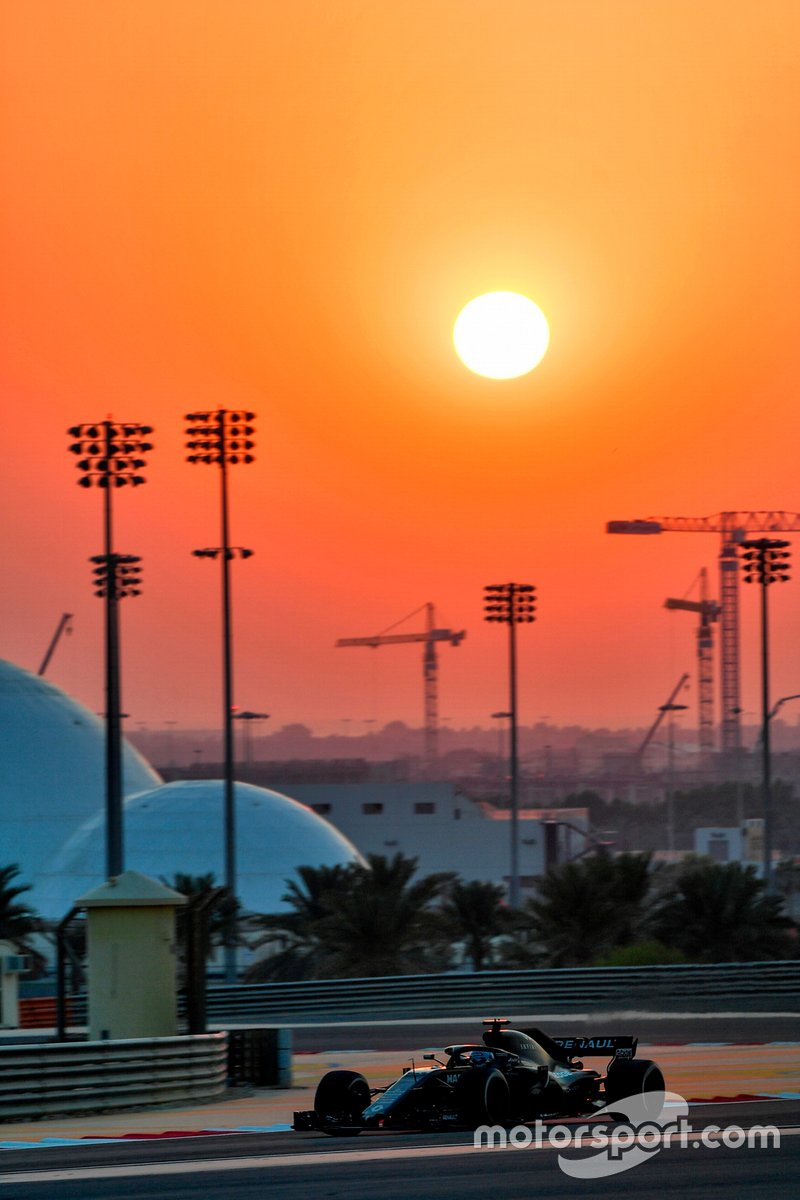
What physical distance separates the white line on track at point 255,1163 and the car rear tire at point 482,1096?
21.4 inches

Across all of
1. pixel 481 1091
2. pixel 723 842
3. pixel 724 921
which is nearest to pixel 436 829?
pixel 723 842

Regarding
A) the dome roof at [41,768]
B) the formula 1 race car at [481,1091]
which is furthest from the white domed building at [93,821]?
the formula 1 race car at [481,1091]

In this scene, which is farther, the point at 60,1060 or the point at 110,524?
the point at 110,524

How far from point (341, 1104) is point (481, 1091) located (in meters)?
1.42

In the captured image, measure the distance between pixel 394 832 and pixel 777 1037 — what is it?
105 m

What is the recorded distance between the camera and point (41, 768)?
10781cm

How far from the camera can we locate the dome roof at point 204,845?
79.6 m

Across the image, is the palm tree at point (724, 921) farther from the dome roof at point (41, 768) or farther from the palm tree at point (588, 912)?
the dome roof at point (41, 768)

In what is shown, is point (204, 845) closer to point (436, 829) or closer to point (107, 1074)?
point (436, 829)

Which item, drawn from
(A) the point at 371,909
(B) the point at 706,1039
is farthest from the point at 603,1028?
(A) the point at 371,909

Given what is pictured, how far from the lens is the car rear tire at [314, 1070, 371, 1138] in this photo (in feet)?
55.8

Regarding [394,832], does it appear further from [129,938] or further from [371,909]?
[129,938]

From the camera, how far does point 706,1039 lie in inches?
1176

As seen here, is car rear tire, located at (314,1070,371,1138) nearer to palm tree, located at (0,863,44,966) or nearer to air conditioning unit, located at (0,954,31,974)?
air conditioning unit, located at (0,954,31,974)
